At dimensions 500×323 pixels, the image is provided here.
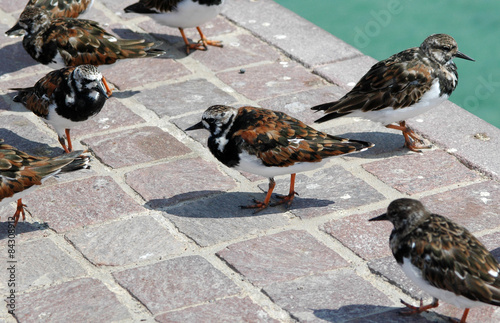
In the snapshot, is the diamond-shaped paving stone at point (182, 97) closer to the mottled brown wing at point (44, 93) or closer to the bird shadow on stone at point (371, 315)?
the mottled brown wing at point (44, 93)


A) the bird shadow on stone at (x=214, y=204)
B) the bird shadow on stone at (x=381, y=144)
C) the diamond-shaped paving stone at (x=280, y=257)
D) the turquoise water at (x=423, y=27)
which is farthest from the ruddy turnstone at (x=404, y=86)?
the turquoise water at (x=423, y=27)

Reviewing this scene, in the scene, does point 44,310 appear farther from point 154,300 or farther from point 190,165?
point 190,165

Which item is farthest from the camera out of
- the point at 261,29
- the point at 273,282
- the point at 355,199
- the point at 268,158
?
the point at 261,29

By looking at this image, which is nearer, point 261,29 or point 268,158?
point 268,158

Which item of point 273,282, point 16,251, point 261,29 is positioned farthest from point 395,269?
point 261,29

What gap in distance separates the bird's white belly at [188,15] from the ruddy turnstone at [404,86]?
196 cm

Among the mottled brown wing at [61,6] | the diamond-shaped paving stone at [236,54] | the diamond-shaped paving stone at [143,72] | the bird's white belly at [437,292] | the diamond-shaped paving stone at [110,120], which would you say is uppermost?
the mottled brown wing at [61,6]

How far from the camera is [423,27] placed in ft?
35.5

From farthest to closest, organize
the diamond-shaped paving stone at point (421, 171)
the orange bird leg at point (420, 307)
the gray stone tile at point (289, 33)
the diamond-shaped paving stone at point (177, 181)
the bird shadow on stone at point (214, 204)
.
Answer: the gray stone tile at point (289, 33), the diamond-shaped paving stone at point (421, 171), the diamond-shaped paving stone at point (177, 181), the bird shadow on stone at point (214, 204), the orange bird leg at point (420, 307)

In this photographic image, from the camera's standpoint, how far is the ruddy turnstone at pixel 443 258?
3639 mm

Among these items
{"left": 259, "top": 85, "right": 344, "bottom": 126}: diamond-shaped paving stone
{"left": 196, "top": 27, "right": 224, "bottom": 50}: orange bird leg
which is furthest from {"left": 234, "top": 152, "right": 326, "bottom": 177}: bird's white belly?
{"left": 196, "top": 27, "right": 224, "bottom": 50}: orange bird leg

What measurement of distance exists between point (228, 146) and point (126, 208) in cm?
87

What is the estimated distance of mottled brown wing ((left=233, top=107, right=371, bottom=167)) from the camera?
481cm

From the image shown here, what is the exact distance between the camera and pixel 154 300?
421 centimetres
